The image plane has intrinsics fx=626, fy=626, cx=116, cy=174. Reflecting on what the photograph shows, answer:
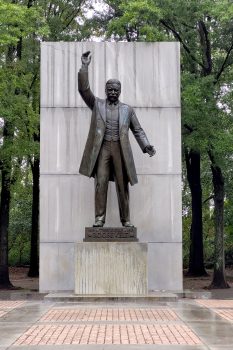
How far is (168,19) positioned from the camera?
22.8 m

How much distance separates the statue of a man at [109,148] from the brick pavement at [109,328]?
3.09m

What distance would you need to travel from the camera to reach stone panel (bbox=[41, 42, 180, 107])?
55.2 ft

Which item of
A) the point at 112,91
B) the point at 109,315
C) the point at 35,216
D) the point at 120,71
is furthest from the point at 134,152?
the point at 35,216

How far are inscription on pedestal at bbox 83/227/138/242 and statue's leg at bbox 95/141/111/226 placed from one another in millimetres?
279

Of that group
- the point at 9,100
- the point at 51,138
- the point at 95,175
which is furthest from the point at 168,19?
the point at 95,175

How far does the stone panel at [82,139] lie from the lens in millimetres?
16469

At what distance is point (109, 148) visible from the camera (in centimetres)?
1320

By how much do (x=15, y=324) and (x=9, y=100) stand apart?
13.5 metres

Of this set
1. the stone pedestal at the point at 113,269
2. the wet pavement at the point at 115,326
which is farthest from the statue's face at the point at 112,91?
the wet pavement at the point at 115,326

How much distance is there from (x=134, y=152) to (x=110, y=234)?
4.02 meters

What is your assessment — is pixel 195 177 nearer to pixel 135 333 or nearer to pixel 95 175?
pixel 95 175

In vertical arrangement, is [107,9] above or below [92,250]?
above

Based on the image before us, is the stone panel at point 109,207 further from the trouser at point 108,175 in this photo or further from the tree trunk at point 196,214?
the tree trunk at point 196,214

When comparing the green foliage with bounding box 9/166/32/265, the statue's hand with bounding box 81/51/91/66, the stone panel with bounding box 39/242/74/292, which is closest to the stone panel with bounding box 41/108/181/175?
the stone panel with bounding box 39/242/74/292
